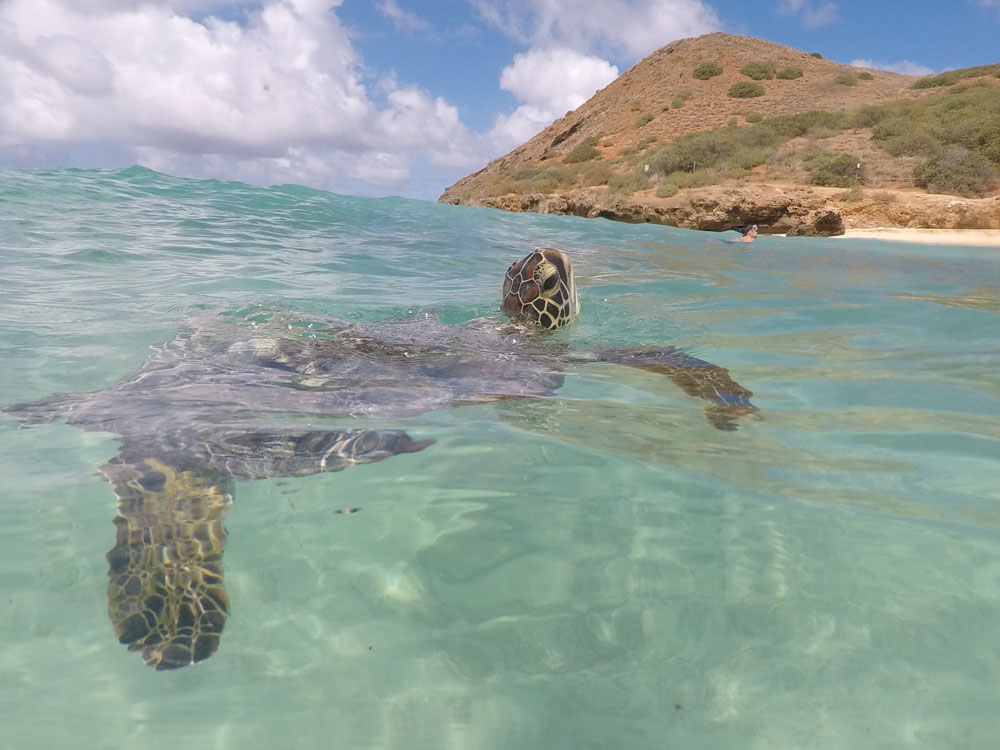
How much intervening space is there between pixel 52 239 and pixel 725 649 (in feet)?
39.0

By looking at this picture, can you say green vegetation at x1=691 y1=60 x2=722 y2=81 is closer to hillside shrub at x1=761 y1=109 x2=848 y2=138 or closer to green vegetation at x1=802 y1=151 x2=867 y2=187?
hillside shrub at x1=761 y1=109 x2=848 y2=138

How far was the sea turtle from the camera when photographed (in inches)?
75.0

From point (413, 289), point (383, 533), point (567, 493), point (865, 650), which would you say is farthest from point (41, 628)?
point (413, 289)

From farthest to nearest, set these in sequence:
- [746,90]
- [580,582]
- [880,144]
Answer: [746,90]
[880,144]
[580,582]

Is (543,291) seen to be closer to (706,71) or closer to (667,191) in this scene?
(667,191)

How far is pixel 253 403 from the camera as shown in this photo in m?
3.24

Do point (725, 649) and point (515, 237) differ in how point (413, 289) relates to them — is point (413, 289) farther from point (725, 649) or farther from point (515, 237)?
point (515, 237)

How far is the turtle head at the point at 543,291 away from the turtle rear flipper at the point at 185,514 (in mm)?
2756

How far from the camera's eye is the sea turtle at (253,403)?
6.25 feet

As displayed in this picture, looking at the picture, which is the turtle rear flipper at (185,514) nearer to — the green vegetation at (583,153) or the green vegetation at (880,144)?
the green vegetation at (880,144)

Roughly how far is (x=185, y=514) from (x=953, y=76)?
161 feet

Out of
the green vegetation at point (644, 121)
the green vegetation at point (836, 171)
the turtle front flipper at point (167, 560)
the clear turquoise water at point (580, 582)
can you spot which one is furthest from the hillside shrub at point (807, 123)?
the turtle front flipper at point (167, 560)

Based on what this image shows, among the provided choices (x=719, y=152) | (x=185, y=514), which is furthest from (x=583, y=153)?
(x=185, y=514)

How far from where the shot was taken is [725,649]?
1.58 metres
